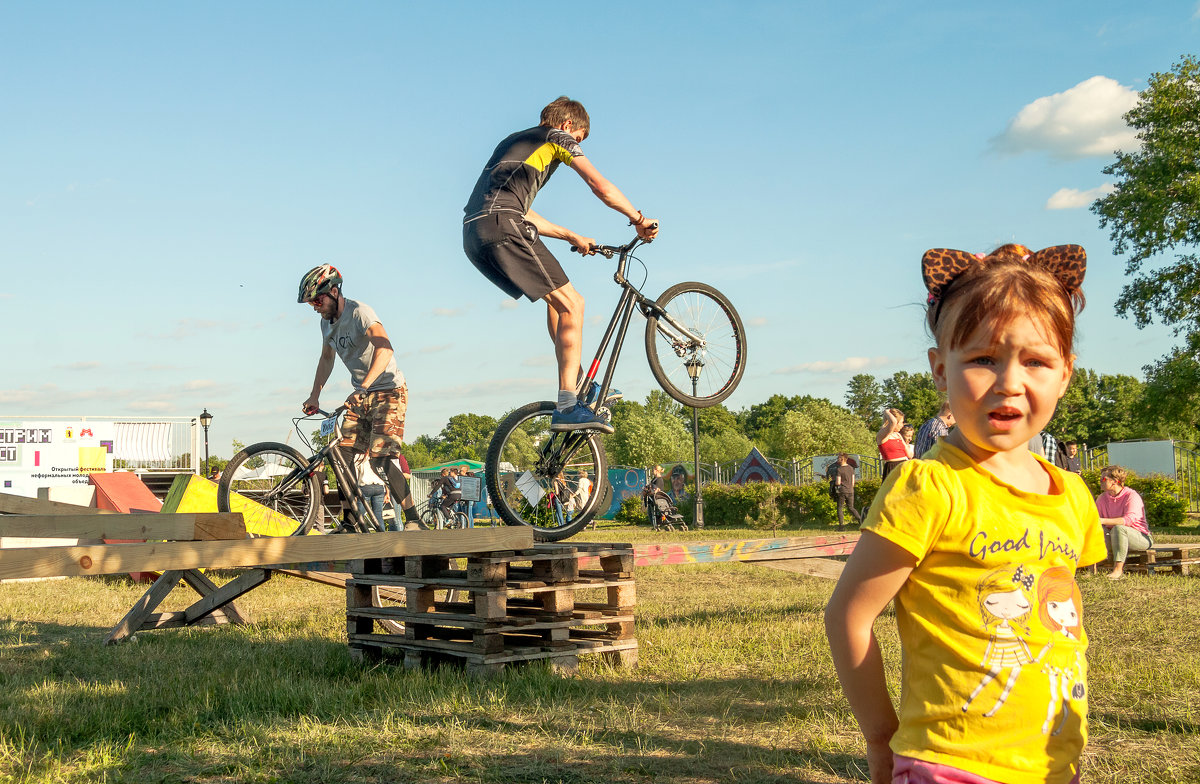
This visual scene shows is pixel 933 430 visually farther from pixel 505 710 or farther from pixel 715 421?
pixel 715 421

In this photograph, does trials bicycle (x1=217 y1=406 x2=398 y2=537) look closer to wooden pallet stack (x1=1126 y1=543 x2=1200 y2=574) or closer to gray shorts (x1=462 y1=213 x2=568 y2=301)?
gray shorts (x1=462 y1=213 x2=568 y2=301)

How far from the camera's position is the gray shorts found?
5.55m

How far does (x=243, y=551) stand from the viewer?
5.00 m

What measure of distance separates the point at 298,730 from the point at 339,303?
137 inches

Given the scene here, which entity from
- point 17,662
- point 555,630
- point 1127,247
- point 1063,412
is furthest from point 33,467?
point 1063,412

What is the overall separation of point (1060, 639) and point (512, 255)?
4.24 m

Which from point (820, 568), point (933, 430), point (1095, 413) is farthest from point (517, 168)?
point (1095, 413)

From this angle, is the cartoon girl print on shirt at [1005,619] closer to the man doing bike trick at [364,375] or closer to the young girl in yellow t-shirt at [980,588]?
the young girl in yellow t-shirt at [980,588]

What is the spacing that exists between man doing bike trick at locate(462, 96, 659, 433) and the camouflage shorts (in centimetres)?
228

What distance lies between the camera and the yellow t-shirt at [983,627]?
1687 mm

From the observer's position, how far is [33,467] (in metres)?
24.6

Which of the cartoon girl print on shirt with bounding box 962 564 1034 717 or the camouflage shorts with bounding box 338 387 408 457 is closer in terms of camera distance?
the cartoon girl print on shirt with bounding box 962 564 1034 717

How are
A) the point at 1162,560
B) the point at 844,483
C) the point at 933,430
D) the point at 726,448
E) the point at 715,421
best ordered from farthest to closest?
the point at 715,421
the point at 726,448
the point at 844,483
the point at 1162,560
the point at 933,430

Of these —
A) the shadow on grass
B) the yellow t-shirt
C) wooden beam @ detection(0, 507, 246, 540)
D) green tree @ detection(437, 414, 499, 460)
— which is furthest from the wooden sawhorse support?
green tree @ detection(437, 414, 499, 460)
